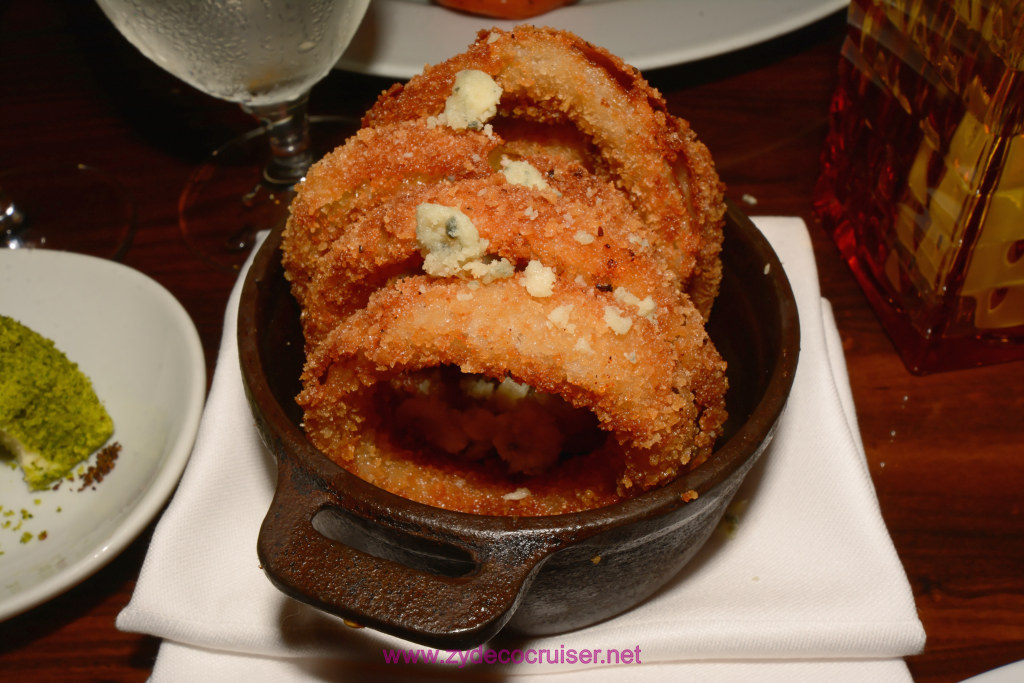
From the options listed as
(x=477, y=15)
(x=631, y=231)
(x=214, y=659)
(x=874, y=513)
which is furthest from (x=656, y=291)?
(x=477, y=15)

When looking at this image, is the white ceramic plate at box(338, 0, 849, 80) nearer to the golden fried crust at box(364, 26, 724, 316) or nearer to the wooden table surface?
the wooden table surface

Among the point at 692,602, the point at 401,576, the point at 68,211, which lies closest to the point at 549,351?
the point at 401,576

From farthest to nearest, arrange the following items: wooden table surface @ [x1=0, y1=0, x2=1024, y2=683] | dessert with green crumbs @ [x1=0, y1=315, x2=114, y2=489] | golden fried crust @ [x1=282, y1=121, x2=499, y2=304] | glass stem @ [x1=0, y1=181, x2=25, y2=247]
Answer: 1. glass stem @ [x1=0, y1=181, x2=25, y2=247]
2. dessert with green crumbs @ [x1=0, y1=315, x2=114, y2=489]
3. wooden table surface @ [x1=0, y1=0, x2=1024, y2=683]
4. golden fried crust @ [x1=282, y1=121, x2=499, y2=304]

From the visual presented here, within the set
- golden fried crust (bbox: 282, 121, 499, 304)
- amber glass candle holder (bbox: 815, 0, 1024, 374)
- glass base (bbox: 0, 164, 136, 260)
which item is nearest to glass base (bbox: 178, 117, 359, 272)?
glass base (bbox: 0, 164, 136, 260)

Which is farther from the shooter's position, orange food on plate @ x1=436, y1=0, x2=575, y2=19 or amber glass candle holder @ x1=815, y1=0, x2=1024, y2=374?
orange food on plate @ x1=436, y1=0, x2=575, y2=19

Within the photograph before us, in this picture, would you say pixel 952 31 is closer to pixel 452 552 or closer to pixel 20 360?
pixel 452 552

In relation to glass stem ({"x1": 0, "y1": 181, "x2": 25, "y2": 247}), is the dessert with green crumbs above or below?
above

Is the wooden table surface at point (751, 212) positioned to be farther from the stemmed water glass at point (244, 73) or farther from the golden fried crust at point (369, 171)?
the golden fried crust at point (369, 171)
